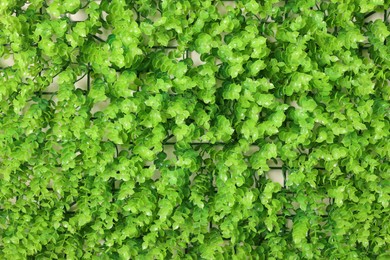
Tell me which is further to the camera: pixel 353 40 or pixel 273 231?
pixel 273 231

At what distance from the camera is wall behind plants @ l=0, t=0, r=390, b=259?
1945 mm

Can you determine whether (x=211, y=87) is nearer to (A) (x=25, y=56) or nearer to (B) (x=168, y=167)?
(B) (x=168, y=167)

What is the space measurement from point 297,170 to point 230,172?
0.26m

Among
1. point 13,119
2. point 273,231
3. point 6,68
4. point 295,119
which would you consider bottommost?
point 273,231

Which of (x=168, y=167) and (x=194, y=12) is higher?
(x=194, y=12)

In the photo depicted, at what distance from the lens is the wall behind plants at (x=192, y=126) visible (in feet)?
6.38

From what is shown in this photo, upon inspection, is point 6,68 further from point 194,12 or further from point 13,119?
point 194,12

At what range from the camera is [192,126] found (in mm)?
1960

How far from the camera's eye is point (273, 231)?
6.84 ft

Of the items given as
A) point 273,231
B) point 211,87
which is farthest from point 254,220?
point 211,87

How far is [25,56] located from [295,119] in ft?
3.39

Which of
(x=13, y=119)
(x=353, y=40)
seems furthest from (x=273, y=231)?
(x=13, y=119)

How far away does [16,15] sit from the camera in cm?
202

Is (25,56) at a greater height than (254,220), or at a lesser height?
greater
